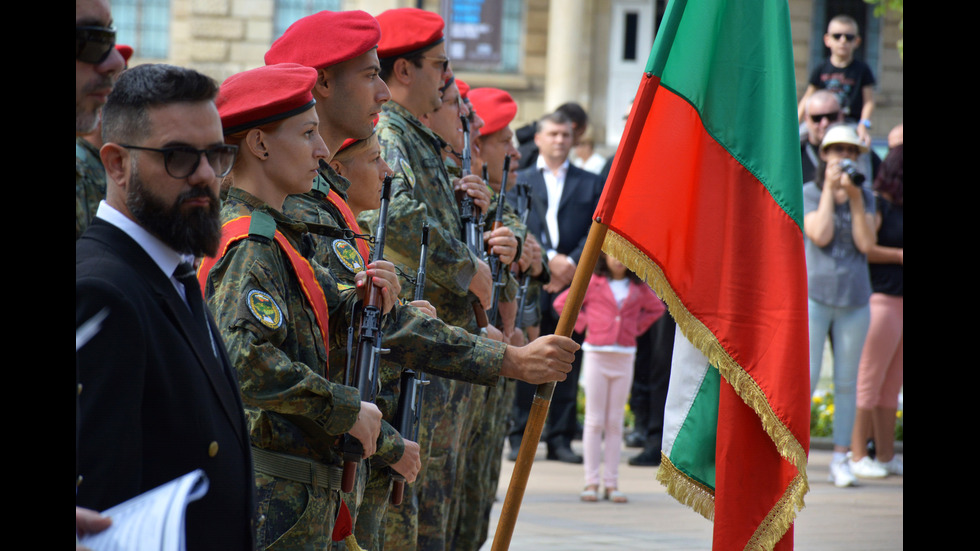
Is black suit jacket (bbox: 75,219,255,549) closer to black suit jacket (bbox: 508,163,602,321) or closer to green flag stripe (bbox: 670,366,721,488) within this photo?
green flag stripe (bbox: 670,366,721,488)

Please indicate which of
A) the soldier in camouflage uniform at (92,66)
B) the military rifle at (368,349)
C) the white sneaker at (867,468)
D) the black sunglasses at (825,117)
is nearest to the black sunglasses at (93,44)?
the soldier in camouflage uniform at (92,66)

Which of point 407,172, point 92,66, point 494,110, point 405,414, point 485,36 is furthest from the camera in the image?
point 485,36

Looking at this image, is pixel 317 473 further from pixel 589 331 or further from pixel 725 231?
pixel 589 331

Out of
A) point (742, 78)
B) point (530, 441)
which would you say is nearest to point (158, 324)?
point (530, 441)

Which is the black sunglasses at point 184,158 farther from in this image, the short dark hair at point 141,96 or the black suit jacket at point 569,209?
the black suit jacket at point 569,209

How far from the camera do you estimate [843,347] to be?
9062 millimetres

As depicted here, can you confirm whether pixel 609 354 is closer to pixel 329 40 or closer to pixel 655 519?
pixel 655 519

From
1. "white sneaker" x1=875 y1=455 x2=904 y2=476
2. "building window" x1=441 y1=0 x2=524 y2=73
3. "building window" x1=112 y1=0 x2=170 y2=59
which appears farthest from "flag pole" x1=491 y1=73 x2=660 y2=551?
"building window" x1=112 y1=0 x2=170 y2=59

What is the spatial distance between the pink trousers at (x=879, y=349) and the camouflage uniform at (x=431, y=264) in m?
5.17

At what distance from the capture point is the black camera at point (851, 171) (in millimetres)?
8758

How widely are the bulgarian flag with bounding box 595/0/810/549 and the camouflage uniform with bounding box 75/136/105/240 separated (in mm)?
1923

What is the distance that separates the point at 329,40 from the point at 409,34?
108 cm
